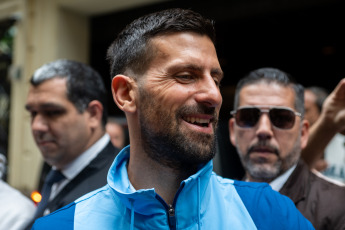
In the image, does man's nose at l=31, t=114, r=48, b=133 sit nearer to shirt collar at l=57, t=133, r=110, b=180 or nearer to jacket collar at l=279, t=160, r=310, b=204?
shirt collar at l=57, t=133, r=110, b=180

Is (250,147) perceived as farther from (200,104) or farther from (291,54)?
(291,54)

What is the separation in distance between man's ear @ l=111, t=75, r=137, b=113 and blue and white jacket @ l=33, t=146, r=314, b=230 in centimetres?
27

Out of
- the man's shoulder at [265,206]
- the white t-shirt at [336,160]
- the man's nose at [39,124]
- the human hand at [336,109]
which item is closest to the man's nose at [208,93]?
the man's shoulder at [265,206]

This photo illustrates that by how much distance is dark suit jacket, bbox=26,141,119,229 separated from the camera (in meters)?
2.46

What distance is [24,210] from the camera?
2.43 meters

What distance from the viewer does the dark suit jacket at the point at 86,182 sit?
2459mm

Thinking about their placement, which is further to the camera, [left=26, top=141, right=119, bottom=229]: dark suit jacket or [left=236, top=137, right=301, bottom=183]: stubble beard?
[left=236, top=137, right=301, bottom=183]: stubble beard

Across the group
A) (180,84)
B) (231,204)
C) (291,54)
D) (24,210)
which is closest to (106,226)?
(231,204)

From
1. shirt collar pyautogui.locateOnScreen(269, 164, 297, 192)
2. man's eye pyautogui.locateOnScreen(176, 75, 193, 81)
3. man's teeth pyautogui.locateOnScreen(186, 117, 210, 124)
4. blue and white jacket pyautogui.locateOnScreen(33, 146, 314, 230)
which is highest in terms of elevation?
man's eye pyautogui.locateOnScreen(176, 75, 193, 81)

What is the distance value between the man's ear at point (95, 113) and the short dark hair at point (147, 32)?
1094 millimetres

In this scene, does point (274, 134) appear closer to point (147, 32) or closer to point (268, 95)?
point (268, 95)

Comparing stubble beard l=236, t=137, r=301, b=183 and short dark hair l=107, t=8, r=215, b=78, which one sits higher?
short dark hair l=107, t=8, r=215, b=78

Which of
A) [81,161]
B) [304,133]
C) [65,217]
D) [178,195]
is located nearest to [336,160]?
[304,133]

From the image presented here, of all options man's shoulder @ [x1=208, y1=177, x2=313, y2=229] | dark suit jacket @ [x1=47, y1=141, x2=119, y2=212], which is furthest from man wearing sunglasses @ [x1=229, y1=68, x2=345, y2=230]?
dark suit jacket @ [x1=47, y1=141, x2=119, y2=212]
